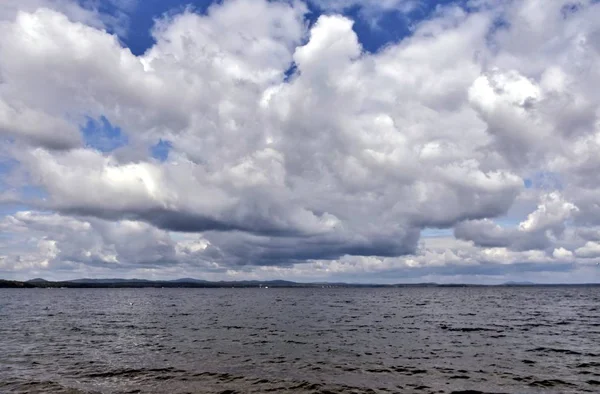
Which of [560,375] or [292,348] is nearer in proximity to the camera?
[560,375]

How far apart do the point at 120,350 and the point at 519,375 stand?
3360cm

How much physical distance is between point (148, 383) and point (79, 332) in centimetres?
3291

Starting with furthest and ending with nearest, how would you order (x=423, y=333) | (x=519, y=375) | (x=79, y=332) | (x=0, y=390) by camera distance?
(x=79, y=332), (x=423, y=333), (x=519, y=375), (x=0, y=390)

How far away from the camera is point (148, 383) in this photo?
27.8m

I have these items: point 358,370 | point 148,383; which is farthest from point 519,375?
point 148,383

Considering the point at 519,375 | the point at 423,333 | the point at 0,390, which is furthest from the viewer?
the point at 423,333

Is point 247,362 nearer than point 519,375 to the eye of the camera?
No

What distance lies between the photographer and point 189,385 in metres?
27.2

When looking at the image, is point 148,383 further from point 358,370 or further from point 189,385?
point 358,370

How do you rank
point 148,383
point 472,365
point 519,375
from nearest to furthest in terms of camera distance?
point 148,383 < point 519,375 < point 472,365

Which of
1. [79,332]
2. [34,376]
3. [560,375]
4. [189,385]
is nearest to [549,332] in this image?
[560,375]

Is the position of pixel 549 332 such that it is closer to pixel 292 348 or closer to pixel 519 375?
pixel 519 375

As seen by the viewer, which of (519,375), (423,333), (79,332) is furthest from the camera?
(79,332)

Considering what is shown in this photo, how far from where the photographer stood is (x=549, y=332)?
52.1 metres
